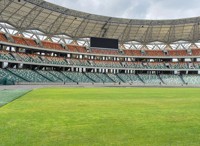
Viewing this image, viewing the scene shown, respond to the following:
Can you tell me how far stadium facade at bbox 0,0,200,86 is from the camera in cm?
6172

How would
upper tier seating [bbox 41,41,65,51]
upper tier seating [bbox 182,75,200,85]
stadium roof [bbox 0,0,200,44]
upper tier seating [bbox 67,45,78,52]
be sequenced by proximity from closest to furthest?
1. stadium roof [bbox 0,0,200,44]
2. upper tier seating [bbox 41,41,65,51]
3. upper tier seating [bbox 182,75,200,85]
4. upper tier seating [bbox 67,45,78,52]

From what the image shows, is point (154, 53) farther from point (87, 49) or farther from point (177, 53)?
→ point (87, 49)

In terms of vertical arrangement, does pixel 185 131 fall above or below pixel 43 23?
below

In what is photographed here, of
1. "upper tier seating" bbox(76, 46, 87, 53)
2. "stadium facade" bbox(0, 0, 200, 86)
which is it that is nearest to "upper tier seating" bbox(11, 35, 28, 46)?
"stadium facade" bbox(0, 0, 200, 86)

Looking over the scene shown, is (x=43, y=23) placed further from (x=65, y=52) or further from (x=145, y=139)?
(x=145, y=139)

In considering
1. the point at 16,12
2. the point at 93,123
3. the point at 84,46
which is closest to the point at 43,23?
the point at 16,12

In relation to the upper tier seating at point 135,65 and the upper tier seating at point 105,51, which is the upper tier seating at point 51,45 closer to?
the upper tier seating at point 105,51

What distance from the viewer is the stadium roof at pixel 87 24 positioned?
192 ft

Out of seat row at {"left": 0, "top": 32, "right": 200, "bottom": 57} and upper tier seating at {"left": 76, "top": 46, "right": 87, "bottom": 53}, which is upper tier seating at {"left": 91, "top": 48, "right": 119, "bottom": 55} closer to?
seat row at {"left": 0, "top": 32, "right": 200, "bottom": 57}

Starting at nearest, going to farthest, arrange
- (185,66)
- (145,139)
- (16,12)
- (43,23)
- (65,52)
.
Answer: (145,139) < (16,12) < (43,23) < (65,52) < (185,66)

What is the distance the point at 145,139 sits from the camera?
22.9ft

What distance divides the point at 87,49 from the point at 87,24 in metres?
14.8

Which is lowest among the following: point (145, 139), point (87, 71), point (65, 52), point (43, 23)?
point (145, 139)

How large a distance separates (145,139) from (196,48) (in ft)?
296
